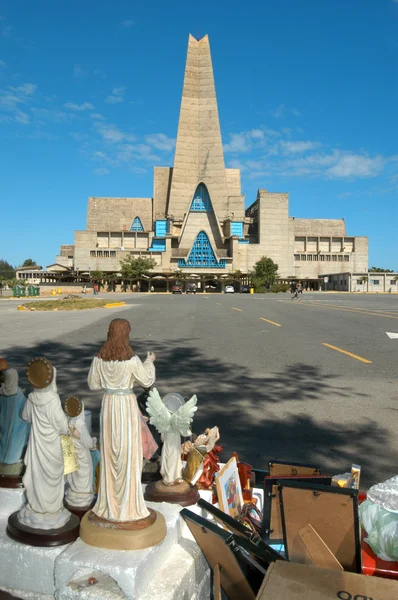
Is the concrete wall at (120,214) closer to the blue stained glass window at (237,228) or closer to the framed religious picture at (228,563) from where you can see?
the blue stained glass window at (237,228)

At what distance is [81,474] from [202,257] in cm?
9977

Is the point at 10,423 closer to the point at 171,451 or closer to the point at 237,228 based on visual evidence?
the point at 171,451

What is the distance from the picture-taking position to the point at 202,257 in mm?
102250

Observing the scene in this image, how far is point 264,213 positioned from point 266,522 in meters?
104

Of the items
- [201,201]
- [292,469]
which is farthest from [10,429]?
[201,201]

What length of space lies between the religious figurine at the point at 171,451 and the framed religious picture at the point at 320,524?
613mm

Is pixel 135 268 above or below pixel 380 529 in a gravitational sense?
above

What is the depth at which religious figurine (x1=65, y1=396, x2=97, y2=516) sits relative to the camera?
114 inches

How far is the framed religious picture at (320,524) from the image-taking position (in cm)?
261

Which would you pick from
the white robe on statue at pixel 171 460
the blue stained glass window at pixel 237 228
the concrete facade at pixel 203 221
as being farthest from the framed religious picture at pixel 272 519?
the blue stained glass window at pixel 237 228

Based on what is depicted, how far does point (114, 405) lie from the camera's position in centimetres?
261

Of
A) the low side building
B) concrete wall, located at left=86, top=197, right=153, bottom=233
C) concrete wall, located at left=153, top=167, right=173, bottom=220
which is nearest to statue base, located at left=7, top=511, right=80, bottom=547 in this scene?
the low side building

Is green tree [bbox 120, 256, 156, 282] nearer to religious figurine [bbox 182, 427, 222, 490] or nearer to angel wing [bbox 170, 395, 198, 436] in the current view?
religious figurine [bbox 182, 427, 222, 490]

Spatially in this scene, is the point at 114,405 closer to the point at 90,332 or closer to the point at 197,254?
the point at 90,332
